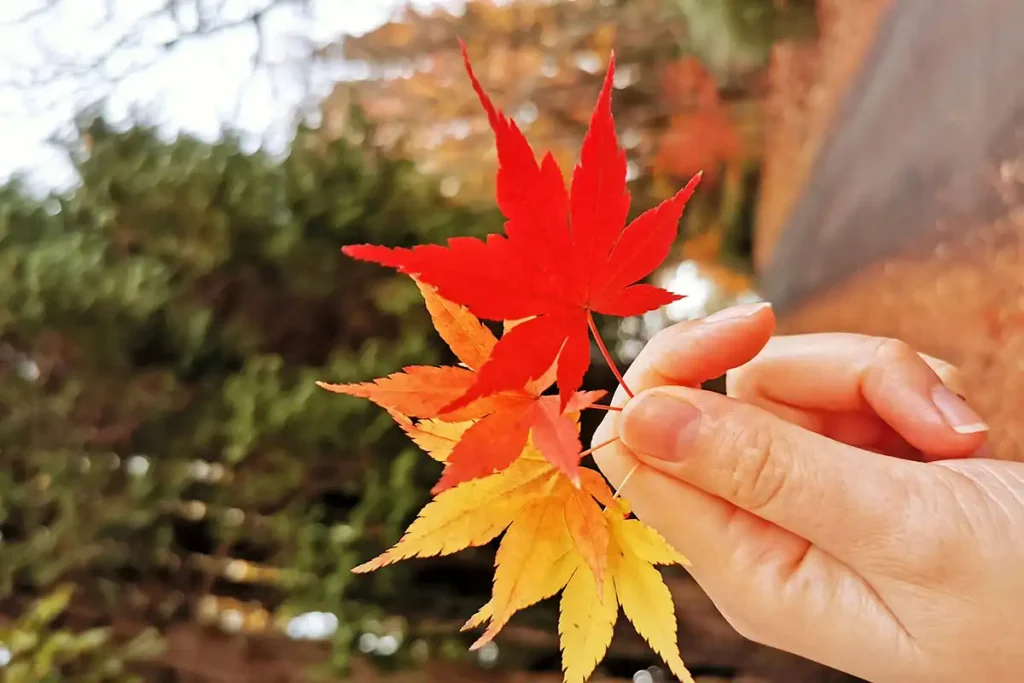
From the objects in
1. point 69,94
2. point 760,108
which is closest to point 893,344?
point 69,94

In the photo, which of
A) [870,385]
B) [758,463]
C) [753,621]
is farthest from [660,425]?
[870,385]

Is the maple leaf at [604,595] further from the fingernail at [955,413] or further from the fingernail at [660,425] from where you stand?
the fingernail at [955,413]

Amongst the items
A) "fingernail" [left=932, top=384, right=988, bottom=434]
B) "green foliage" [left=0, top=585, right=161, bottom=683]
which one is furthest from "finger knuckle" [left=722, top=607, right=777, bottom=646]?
"green foliage" [left=0, top=585, right=161, bottom=683]

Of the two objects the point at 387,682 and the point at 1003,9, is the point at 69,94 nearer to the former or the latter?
the point at 387,682

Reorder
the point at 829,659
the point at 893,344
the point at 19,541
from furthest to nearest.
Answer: the point at 19,541 < the point at 893,344 < the point at 829,659

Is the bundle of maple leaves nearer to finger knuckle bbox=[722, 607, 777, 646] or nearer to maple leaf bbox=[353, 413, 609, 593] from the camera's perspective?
maple leaf bbox=[353, 413, 609, 593]

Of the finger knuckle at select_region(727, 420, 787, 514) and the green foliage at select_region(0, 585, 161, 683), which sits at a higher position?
the finger knuckle at select_region(727, 420, 787, 514)
